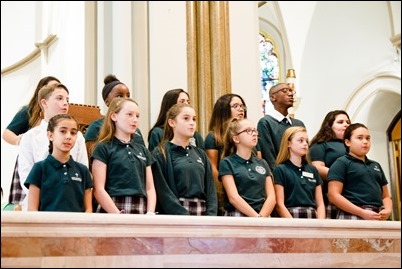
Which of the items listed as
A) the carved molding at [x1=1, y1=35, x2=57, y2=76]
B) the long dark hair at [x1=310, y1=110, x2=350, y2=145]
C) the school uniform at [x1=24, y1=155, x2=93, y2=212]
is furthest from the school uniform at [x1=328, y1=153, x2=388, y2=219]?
the carved molding at [x1=1, y1=35, x2=57, y2=76]

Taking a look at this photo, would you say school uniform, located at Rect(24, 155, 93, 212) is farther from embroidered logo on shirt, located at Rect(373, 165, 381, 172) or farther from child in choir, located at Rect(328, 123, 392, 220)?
embroidered logo on shirt, located at Rect(373, 165, 381, 172)

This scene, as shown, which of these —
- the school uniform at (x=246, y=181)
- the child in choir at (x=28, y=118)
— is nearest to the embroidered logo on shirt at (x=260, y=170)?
the school uniform at (x=246, y=181)

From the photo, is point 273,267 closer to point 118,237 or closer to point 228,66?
point 118,237

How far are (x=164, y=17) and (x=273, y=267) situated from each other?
4358mm

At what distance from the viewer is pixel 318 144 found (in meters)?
5.35

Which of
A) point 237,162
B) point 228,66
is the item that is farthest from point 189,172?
point 228,66

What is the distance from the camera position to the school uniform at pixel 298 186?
4.72 meters

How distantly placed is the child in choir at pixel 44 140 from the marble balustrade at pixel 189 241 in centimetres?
109

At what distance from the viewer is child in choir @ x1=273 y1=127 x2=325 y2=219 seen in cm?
472

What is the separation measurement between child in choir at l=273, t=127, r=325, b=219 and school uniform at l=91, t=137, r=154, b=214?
1.06 metres

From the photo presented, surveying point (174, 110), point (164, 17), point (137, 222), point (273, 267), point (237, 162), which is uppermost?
point (164, 17)

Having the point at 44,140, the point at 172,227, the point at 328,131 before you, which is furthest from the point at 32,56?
the point at 172,227

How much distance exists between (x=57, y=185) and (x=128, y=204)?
48 centimetres

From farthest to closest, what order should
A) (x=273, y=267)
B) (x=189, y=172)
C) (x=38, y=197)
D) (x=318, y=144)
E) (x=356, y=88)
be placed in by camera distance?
(x=356, y=88) → (x=318, y=144) → (x=189, y=172) → (x=38, y=197) → (x=273, y=267)
